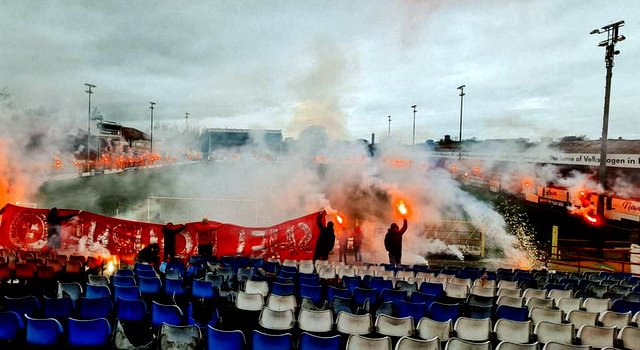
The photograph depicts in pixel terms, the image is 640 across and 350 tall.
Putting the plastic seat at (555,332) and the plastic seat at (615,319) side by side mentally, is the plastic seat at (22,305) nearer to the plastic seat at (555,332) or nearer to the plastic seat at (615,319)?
the plastic seat at (555,332)

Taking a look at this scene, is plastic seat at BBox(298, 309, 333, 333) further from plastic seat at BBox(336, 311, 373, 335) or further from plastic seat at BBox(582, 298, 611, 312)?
plastic seat at BBox(582, 298, 611, 312)

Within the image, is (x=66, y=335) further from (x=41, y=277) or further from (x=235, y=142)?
(x=235, y=142)

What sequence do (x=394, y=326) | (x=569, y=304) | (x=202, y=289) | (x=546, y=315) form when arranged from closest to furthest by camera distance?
(x=394, y=326)
(x=546, y=315)
(x=569, y=304)
(x=202, y=289)

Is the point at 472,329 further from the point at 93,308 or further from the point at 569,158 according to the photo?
the point at 569,158

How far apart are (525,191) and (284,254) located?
28617 mm

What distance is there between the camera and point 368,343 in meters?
4.44

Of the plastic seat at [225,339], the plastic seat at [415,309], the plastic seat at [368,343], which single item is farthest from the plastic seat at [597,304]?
the plastic seat at [225,339]

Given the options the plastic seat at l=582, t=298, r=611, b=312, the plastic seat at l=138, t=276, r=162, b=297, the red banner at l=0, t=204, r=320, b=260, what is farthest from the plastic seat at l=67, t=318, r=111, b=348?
the red banner at l=0, t=204, r=320, b=260

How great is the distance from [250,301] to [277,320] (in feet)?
3.62

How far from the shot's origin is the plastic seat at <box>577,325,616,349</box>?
5191 mm

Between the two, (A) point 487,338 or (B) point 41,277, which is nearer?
(A) point 487,338

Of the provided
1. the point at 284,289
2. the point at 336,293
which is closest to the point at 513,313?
the point at 336,293

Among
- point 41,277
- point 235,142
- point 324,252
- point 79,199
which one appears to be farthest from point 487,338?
point 235,142

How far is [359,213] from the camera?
30828 mm
